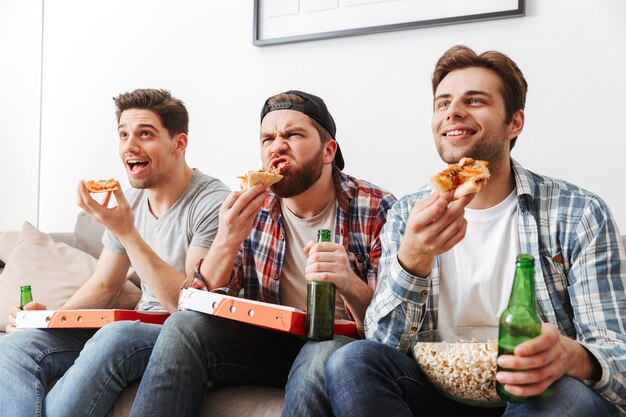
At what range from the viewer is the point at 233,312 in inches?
67.2

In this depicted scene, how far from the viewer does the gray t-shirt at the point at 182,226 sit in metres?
2.23

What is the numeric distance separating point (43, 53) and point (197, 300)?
2231 millimetres

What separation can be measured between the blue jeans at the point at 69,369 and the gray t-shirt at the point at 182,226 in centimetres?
33

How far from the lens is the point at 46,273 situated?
8.78ft

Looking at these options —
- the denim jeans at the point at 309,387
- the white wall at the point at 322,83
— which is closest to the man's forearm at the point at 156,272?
the denim jeans at the point at 309,387

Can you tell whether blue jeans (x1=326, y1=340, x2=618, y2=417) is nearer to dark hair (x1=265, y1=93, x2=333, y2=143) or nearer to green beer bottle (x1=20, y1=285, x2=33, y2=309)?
dark hair (x1=265, y1=93, x2=333, y2=143)

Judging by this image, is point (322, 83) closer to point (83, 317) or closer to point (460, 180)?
point (83, 317)

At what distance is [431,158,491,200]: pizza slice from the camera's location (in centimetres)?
142

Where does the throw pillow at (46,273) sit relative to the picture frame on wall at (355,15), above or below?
below

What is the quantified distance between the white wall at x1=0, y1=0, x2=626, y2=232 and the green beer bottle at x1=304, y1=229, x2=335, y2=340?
1000mm

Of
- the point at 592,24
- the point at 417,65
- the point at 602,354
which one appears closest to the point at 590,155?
the point at 592,24

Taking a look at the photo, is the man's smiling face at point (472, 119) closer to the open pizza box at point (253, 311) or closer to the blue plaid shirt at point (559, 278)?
the blue plaid shirt at point (559, 278)

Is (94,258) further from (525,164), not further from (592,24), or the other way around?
(592,24)

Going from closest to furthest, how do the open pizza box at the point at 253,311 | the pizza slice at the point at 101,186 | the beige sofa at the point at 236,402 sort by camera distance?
the open pizza box at the point at 253,311 → the beige sofa at the point at 236,402 → the pizza slice at the point at 101,186
